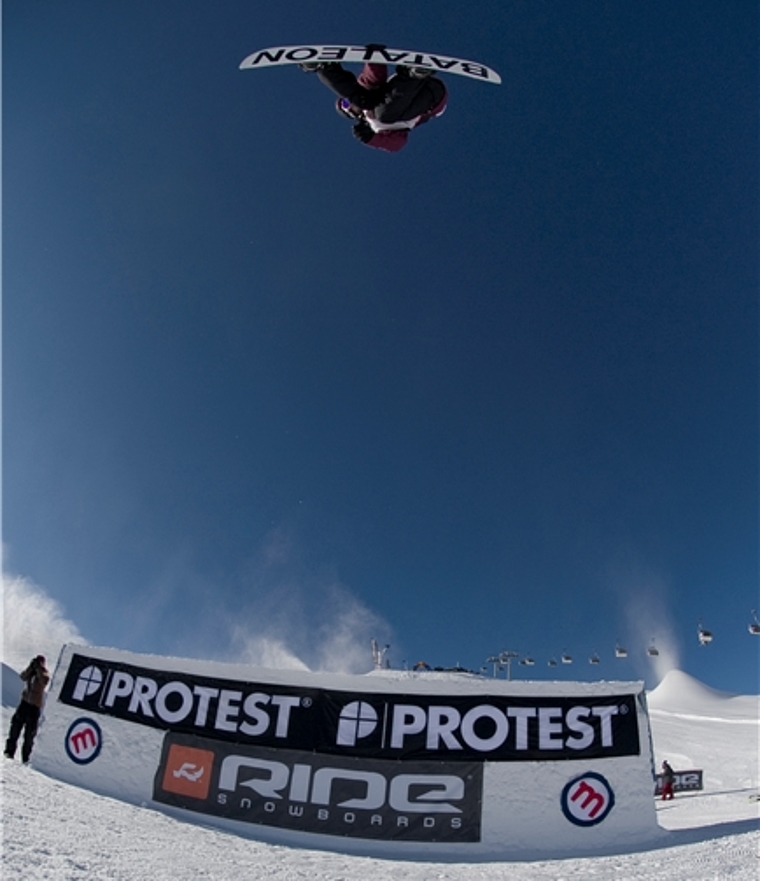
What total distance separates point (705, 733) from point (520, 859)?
97.8 ft

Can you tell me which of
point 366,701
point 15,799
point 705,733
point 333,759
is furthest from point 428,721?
point 705,733

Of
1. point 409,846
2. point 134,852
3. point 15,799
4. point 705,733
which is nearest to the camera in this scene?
point 134,852

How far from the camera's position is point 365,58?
20.2ft

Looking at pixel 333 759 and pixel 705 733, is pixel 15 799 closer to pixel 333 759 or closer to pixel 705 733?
pixel 333 759

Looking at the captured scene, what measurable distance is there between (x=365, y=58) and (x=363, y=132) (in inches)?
29.0

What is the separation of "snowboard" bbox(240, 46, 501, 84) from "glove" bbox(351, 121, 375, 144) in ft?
2.14

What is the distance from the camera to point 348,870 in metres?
5.34

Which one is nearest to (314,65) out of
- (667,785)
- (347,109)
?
(347,109)

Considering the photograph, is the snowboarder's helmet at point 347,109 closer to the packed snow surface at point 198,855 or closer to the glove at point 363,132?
the glove at point 363,132

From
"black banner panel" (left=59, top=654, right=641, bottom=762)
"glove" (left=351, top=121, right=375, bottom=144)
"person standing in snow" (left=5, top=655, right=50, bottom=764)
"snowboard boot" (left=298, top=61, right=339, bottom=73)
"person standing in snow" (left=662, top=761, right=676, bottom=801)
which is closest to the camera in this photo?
"snowboard boot" (left=298, top=61, right=339, bottom=73)

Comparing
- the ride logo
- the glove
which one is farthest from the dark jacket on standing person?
the ride logo

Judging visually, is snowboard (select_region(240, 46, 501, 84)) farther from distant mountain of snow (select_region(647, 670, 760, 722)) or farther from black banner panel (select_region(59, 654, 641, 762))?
distant mountain of snow (select_region(647, 670, 760, 722))

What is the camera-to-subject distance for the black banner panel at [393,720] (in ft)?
23.5

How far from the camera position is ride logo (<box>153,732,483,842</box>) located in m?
6.73
